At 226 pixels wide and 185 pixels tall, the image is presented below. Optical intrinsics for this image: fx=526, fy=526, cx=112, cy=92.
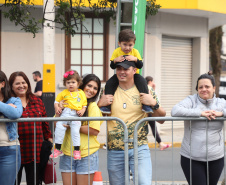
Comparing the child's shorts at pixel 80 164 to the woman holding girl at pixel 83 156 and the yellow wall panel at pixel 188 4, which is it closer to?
the woman holding girl at pixel 83 156

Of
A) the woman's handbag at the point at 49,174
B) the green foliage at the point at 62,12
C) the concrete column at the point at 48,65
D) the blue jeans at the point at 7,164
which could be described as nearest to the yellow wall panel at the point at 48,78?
the concrete column at the point at 48,65

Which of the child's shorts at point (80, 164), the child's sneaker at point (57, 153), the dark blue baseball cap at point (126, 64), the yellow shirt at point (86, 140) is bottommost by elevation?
the child's shorts at point (80, 164)

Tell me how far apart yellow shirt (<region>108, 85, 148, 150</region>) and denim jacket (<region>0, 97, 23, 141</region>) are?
96cm

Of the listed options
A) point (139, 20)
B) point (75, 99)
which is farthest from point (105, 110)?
point (139, 20)

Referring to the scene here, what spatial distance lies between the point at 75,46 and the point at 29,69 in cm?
162

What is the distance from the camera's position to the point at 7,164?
17.9 ft

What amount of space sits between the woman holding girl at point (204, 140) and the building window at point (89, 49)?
35.4ft

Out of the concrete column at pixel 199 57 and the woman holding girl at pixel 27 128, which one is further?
the concrete column at pixel 199 57

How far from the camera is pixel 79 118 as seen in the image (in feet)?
17.5

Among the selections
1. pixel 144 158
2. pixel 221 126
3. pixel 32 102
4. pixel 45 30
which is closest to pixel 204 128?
pixel 221 126

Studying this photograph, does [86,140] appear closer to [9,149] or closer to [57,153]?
[57,153]

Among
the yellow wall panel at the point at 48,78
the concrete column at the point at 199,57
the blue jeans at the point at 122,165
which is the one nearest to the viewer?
the blue jeans at the point at 122,165

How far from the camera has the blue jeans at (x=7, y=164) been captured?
542cm

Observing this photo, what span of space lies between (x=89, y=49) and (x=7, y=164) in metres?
11.2
